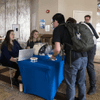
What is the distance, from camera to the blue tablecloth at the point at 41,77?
5.63 feet

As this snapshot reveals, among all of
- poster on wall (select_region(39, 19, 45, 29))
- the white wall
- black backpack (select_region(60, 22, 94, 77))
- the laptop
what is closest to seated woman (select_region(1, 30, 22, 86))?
the laptop

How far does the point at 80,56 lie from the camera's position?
55.3 inches

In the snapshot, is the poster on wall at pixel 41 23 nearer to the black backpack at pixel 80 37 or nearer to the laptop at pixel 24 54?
the laptop at pixel 24 54

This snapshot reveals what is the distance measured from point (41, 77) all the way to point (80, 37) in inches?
36.7

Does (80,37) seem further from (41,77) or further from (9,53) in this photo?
(9,53)

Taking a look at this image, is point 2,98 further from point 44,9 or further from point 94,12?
point 94,12

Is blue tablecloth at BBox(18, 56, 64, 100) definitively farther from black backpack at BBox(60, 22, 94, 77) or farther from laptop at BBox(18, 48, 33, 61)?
black backpack at BBox(60, 22, 94, 77)

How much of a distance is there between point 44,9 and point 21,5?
A: 1.87 metres

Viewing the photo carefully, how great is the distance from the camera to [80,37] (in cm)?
135

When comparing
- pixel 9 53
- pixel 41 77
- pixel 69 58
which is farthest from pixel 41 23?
pixel 69 58

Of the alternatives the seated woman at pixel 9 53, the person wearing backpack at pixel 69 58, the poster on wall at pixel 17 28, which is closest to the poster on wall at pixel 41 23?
the poster on wall at pixel 17 28

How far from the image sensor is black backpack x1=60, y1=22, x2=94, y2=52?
4.32 feet

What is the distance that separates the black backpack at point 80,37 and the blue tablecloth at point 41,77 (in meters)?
0.56

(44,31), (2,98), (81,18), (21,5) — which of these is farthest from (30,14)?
(2,98)
